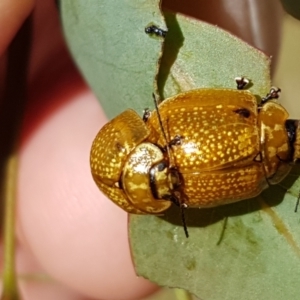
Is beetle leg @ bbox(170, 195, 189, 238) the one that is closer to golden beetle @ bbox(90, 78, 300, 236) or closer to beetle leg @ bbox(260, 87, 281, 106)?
golden beetle @ bbox(90, 78, 300, 236)

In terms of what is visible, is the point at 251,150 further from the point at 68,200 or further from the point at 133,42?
the point at 68,200

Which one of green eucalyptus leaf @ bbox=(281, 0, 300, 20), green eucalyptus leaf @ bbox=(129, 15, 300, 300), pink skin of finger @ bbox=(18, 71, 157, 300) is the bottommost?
pink skin of finger @ bbox=(18, 71, 157, 300)

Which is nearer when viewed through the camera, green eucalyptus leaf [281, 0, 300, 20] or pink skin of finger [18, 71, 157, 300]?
green eucalyptus leaf [281, 0, 300, 20]

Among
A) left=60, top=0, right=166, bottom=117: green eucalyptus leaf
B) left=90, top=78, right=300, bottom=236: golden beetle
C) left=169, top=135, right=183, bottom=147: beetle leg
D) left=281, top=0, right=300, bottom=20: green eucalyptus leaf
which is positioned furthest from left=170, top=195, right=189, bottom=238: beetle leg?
left=281, top=0, right=300, bottom=20: green eucalyptus leaf

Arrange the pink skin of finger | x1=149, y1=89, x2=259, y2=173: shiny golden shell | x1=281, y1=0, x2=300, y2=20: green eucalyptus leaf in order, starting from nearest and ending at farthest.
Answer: x1=149, y1=89, x2=259, y2=173: shiny golden shell → x1=281, y1=0, x2=300, y2=20: green eucalyptus leaf → the pink skin of finger

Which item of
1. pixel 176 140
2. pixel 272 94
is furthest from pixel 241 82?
pixel 176 140

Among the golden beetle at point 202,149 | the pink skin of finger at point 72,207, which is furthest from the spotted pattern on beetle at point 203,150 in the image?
the pink skin of finger at point 72,207

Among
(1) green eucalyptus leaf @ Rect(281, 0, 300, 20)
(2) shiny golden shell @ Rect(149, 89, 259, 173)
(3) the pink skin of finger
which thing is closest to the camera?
(2) shiny golden shell @ Rect(149, 89, 259, 173)

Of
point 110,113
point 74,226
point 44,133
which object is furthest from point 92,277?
point 110,113
